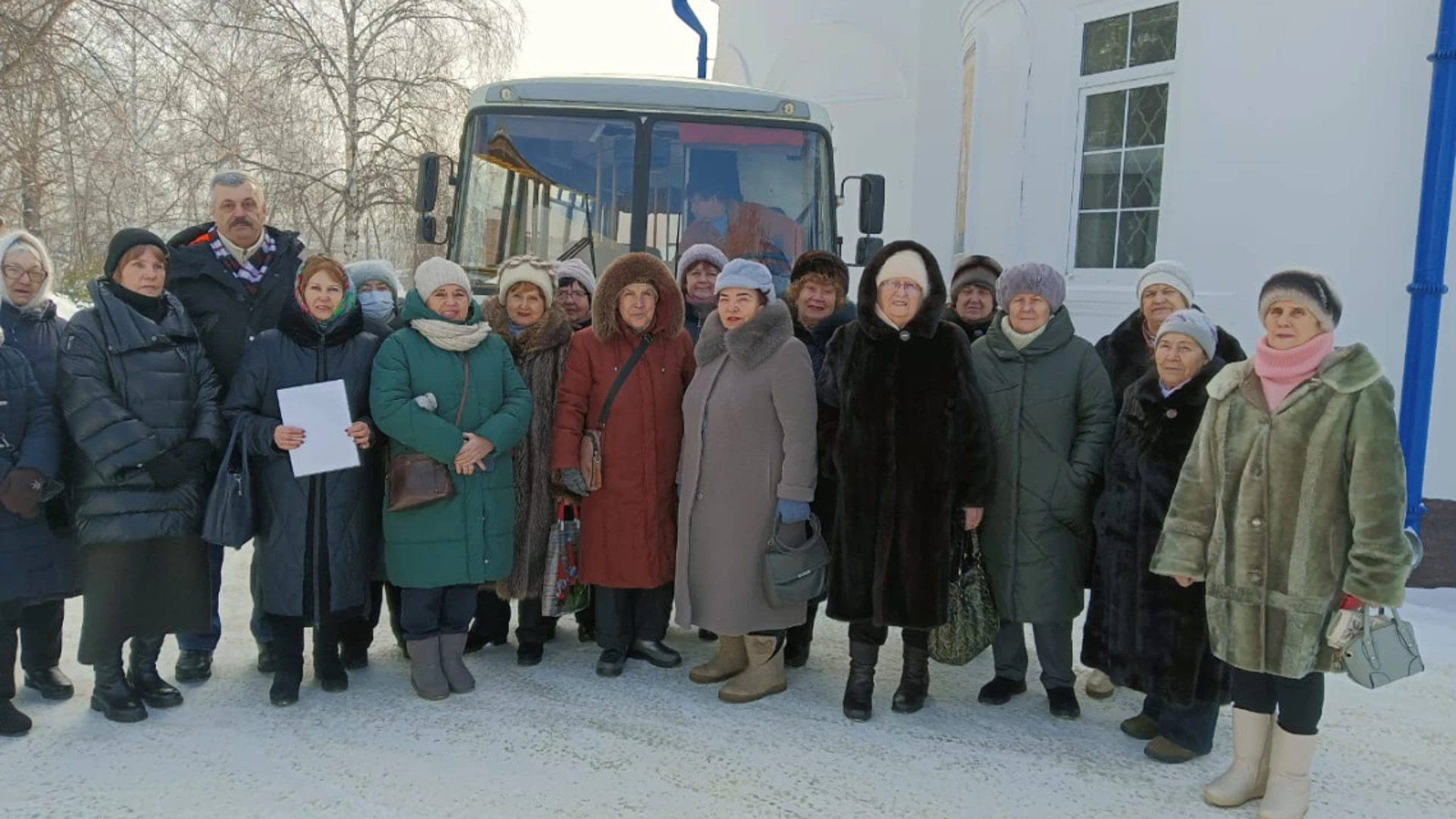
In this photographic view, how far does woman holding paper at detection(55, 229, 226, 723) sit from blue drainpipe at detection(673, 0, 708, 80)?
12266 mm

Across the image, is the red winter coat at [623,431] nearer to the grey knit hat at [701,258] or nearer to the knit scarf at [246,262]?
the grey knit hat at [701,258]

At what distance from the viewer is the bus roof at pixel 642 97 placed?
595cm

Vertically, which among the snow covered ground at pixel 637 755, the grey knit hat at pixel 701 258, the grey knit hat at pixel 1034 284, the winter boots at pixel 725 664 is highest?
the grey knit hat at pixel 701 258

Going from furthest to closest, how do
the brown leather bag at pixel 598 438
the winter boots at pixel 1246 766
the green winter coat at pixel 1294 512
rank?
the brown leather bag at pixel 598 438 → the winter boots at pixel 1246 766 → the green winter coat at pixel 1294 512

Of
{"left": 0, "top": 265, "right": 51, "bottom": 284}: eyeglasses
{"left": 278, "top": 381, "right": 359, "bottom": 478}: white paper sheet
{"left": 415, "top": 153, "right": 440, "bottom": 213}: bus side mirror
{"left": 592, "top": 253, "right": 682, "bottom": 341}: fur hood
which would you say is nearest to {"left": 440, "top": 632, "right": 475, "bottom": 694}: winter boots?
{"left": 278, "top": 381, "right": 359, "bottom": 478}: white paper sheet

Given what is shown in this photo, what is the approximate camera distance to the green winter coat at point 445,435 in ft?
12.6

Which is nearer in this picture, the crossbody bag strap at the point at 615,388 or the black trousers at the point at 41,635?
the black trousers at the point at 41,635

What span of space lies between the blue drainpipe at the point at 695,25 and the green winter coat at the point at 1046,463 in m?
12.2

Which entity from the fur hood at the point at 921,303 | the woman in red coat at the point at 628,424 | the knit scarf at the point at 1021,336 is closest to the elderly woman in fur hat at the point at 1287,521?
the knit scarf at the point at 1021,336

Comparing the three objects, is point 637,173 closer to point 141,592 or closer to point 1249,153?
point 141,592

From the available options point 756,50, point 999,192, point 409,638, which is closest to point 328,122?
point 756,50

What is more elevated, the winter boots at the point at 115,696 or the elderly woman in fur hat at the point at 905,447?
the elderly woman in fur hat at the point at 905,447

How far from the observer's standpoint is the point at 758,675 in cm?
419

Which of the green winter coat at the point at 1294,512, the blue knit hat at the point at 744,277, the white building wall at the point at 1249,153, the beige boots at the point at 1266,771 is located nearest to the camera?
the green winter coat at the point at 1294,512
